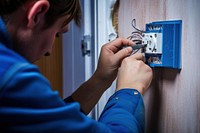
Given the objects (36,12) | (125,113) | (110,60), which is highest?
(36,12)

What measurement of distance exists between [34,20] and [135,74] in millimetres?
336

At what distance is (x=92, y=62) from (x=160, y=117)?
42 centimetres

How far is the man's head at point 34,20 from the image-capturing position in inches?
17.6

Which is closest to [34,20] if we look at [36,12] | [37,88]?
[36,12]

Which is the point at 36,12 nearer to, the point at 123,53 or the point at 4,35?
the point at 4,35

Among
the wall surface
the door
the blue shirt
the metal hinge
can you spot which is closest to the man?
the blue shirt

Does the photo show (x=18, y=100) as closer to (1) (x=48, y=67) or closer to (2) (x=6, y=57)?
(2) (x=6, y=57)

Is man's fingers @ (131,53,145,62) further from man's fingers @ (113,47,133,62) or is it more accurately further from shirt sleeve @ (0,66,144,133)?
shirt sleeve @ (0,66,144,133)

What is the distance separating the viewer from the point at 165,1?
2.38 feet

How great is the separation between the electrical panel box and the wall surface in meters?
0.02

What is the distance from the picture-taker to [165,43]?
705 millimetres

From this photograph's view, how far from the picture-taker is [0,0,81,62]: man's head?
448mm

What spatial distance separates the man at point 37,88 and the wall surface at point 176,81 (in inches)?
4.1

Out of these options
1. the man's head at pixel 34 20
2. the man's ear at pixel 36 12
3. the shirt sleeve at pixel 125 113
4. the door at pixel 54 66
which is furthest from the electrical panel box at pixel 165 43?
the door at pixel 54 66
